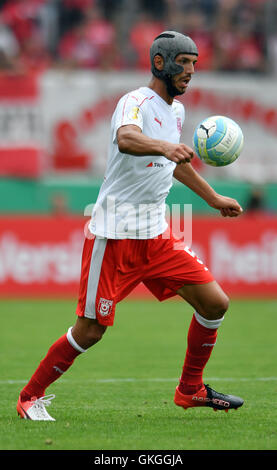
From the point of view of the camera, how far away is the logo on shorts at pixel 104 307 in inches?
234

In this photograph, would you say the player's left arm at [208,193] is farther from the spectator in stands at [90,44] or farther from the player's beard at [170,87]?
the spectator in stands at [90,44]

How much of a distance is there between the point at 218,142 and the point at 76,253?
9.17m

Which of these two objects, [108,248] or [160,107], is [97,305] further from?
[160,107]

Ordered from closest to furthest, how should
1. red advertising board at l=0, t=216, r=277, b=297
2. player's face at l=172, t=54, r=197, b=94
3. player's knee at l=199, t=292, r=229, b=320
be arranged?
player's face at l=172, t=54, r=197, b=94 < player's knee at l=199, t=292, r=229, b=320 < red advertising board at l=0, t=216, r=277, b=297

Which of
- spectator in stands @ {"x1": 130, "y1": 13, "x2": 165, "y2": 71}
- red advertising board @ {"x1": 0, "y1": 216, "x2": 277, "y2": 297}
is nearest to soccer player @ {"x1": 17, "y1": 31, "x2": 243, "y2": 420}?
red advertising board @ {"x1": 0, "y1": 216, "x2": 277, "y2": 297}

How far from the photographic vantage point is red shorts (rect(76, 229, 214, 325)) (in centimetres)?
598

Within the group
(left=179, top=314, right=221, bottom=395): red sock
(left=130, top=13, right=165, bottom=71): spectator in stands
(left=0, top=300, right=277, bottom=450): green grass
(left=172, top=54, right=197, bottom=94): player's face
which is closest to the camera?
(left=0, top=300, right=277, bottom=450): green grass

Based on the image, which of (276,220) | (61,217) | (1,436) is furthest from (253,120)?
(1,436)

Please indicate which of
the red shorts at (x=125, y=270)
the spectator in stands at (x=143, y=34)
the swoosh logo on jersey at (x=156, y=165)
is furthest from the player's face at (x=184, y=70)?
the spectator in stands at (x=143, y=34)

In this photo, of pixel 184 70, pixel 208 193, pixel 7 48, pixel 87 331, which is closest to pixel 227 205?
pixel 208 193

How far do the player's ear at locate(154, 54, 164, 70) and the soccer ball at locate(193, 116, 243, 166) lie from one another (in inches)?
19.6

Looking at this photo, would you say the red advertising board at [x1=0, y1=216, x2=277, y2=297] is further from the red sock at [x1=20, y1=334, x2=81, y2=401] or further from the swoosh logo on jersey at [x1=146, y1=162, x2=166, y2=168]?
the swoosh logo on jersey at [x1=146, y1=162, x2=166, y2=168]

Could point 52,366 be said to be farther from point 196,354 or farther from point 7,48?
point 7,48
